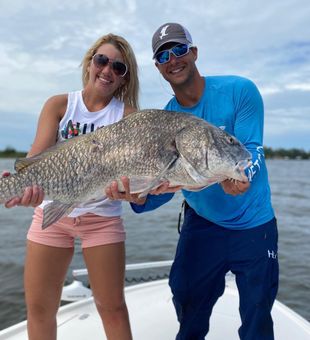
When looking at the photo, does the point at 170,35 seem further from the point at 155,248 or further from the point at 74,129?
the point at 155,248

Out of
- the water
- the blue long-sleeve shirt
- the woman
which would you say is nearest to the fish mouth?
the blue long-sleeve shirt

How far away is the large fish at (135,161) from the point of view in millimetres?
2797

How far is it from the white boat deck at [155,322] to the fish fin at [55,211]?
181 centimetres

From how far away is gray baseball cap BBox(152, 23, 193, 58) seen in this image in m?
3.28

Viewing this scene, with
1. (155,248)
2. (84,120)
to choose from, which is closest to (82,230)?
(84,120)

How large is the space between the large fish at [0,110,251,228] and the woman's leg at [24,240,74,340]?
369 millimetres

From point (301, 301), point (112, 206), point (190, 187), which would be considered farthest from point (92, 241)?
point (301, 301)

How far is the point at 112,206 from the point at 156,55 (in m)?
1.28

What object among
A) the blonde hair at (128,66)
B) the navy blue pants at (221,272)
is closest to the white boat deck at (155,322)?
the navy blue pants at (221,272)

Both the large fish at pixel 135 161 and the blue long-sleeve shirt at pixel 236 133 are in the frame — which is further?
the blue long-sleeve shirt at pixel 236 133

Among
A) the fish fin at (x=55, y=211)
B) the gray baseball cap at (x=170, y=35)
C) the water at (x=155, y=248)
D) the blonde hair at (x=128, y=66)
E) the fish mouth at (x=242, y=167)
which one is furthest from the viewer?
the water at (x=155, y=248)

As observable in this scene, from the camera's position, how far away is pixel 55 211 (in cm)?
299

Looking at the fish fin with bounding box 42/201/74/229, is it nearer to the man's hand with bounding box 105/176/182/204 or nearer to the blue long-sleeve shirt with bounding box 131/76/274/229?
the man's hand with bounding box 105/176/182/204

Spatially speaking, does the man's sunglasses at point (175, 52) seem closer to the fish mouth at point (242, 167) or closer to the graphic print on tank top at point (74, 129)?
the graphic print on tank top at point (74, 129)
